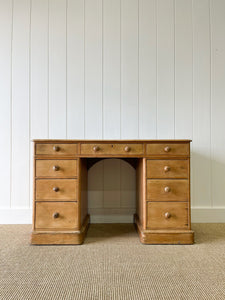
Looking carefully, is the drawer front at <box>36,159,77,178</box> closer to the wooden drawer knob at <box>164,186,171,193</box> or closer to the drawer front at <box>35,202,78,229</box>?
the drawer front at <box>35,202,78,229</box>

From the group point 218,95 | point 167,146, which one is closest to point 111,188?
point 167,146

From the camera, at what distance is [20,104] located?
7.43 ft

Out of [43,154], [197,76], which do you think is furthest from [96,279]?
[197,76]

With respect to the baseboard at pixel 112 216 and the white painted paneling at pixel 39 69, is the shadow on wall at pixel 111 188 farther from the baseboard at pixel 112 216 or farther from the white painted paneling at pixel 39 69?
the white painted paneling at pixel 39 69

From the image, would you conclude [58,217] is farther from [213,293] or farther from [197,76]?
[197,76]

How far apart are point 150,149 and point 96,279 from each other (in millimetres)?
980

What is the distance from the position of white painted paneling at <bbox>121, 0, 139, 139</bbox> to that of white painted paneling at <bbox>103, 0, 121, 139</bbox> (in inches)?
2.1

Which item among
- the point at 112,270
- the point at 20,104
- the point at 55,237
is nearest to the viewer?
the point at 112,270

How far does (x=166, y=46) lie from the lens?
2295mm

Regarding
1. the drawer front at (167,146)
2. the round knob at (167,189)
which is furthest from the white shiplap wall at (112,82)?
the round knob at (167,189)

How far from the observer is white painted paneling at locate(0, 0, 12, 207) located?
7.37ft

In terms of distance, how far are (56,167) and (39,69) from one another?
1.21 meters

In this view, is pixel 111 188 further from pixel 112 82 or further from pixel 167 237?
pixel 112 82

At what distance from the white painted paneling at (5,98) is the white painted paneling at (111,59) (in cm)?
102
